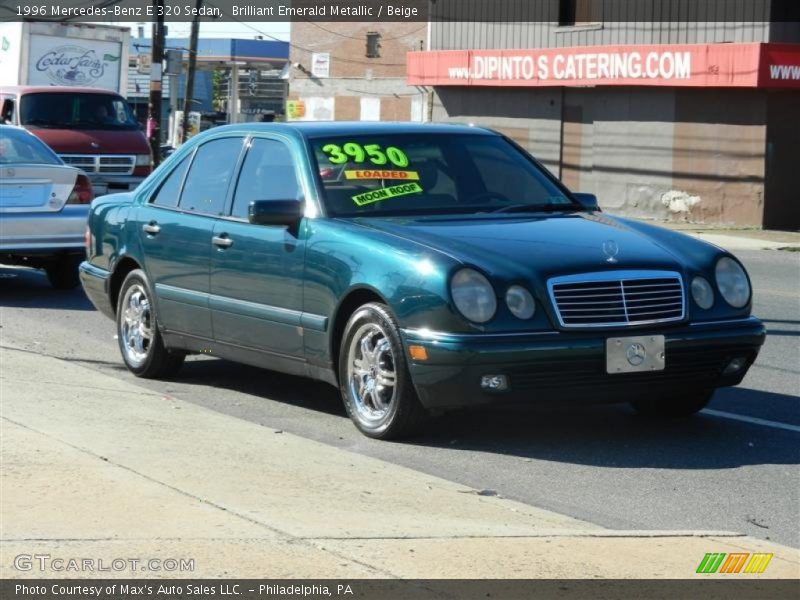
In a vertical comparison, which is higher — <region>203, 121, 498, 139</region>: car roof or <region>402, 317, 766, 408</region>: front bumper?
<region>203, 121, 498, 139</region>: car roof

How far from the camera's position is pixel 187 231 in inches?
342

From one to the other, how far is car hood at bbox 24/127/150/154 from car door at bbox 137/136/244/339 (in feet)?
43.0

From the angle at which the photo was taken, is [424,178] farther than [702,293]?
Yes

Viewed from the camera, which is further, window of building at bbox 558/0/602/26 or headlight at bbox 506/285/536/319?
window of building at bbox 558/0/602/26

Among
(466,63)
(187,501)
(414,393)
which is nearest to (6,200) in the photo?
(414,393)

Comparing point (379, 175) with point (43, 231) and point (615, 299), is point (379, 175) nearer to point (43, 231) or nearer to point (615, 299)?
point (615, 299)

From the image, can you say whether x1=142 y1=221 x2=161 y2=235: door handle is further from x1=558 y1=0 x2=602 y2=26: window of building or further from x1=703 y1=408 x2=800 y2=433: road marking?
x1=558 y1=0 x2=602 y2=26: window of building

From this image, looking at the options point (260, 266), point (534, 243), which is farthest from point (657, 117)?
point (534, 243)

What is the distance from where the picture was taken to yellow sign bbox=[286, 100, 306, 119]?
55344mm

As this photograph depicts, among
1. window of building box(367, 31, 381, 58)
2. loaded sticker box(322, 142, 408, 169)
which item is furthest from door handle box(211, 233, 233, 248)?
window of building box(367, 31, 381, 58)

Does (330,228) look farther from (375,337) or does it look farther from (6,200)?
(6,200)

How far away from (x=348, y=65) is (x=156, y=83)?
24.8 metres

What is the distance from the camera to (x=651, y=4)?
2852 cm

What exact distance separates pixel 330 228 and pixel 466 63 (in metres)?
26.2
